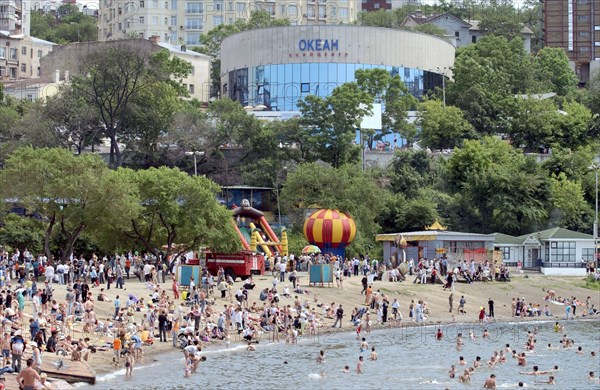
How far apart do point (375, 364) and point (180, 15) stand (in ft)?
386

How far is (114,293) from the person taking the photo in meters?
52.6

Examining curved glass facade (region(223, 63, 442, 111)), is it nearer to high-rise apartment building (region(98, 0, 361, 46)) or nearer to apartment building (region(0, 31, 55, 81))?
apartment building (region(0, 31, 55, 81))

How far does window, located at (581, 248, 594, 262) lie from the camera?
77062mm

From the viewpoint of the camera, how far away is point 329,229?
7150 cm

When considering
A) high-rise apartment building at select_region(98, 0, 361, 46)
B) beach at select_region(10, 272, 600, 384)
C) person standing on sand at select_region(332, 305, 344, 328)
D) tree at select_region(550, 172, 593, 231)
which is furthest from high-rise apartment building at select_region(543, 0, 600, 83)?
person standing on sand at select_region(332, 305, 344, 328)

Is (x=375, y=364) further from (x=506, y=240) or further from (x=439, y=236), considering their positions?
(x=506, y=240)

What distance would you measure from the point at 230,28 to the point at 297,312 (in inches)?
3470

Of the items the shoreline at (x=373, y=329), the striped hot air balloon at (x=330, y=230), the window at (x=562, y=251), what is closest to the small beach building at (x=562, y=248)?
the window at (x=562, y=251)

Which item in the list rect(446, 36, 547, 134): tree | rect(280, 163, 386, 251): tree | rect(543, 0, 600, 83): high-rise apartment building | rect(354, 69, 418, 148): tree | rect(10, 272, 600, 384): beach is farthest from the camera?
rect(543, 0, 600, 83): high-rise apartment building

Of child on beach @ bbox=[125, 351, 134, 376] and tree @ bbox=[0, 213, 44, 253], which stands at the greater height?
tree @ bbox=[0, 213, 44, 253]

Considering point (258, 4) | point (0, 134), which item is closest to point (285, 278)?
point (0, 134)

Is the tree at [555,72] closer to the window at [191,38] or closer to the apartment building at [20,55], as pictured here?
the window at [191,38]

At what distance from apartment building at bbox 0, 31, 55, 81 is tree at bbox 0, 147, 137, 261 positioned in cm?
7509

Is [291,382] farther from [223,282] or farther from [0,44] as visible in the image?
[0,44]
